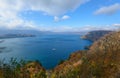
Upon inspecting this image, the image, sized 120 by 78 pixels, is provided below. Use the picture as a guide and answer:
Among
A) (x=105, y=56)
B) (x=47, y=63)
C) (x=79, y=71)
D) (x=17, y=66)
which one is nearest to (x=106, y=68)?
(x=79, y=71)

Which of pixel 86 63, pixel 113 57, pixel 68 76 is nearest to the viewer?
pixel 68 76

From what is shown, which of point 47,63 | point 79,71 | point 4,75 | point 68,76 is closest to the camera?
point 4,75

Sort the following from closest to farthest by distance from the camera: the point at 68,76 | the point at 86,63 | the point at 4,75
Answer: the point at 4,75 < the point at 68,76 < the point at 86,63

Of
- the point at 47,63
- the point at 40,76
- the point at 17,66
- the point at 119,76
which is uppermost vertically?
the point at 17,66

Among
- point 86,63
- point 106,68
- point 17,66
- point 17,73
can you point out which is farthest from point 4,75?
point 106,68

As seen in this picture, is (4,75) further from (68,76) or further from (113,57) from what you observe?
(113,57)

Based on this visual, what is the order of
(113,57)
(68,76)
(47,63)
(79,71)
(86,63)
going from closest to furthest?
(68,76), (79,71), (86,63), (113,57), (47,63)

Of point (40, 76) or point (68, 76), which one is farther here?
point (40, 76)

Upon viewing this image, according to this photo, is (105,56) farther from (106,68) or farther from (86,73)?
(86,73)

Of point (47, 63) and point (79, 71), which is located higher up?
point (79, 71)
